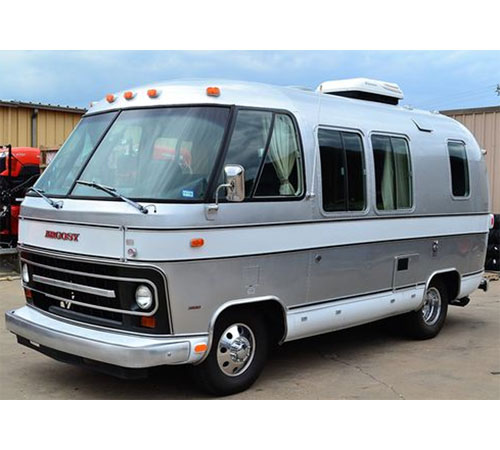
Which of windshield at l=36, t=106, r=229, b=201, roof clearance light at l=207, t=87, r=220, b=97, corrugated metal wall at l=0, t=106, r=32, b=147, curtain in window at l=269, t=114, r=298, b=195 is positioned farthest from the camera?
corrugated metal wall at l=0, t=106, r=32, b=147

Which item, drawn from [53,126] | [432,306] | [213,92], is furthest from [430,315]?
[53,126]

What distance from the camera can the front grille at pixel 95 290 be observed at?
5.07m

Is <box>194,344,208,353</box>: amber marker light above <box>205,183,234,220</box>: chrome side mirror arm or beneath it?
beneath

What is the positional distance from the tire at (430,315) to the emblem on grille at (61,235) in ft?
14.2

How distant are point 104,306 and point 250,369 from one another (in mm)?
1424

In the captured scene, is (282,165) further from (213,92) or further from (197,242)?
(197,242)

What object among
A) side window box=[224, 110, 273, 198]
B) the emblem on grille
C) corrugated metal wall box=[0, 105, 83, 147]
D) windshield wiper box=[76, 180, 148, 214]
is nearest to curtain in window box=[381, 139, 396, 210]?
side window box=[224, 110, 273, 198]

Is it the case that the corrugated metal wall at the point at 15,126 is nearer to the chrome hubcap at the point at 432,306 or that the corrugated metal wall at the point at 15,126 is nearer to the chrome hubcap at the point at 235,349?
the chrome hubcap at the point at 432,306

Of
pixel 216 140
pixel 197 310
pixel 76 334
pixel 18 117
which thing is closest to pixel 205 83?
pixel 216 140

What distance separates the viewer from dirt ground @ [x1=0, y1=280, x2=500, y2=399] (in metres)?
5.84

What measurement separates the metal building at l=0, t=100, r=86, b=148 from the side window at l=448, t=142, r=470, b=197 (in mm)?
11936

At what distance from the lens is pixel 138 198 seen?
5.25 meters

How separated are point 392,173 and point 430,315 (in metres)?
2.09

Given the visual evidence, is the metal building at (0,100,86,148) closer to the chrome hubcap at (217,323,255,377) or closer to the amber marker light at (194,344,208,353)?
the chrome hubcap at (217,323,255,377)
